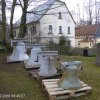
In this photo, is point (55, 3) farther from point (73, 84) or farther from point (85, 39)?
point (73, 84)

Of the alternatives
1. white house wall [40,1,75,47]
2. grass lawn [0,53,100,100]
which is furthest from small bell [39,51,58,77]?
white house wall [40,1,75,47]

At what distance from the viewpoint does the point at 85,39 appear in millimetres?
55844

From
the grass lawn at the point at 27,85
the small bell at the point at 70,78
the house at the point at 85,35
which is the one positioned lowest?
the grass lawn at the point at 27,85

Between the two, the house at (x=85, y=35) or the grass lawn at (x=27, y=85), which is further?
the house at (x=85, y=35)

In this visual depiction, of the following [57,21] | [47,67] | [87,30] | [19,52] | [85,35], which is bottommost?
[47,67]

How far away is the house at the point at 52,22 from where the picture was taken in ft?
125

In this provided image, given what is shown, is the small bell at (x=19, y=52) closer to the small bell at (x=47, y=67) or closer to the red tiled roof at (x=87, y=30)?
the small bell at (x=47, y=67)

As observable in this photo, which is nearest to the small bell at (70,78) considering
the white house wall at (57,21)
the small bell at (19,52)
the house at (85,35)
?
the small bell at (19,52)

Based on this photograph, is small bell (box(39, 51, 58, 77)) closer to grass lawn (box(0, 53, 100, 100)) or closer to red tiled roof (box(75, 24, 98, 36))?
grass lawn (box(0, 53, 100, 100))

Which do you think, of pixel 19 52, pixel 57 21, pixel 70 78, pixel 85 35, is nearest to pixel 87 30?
pixel 85 35

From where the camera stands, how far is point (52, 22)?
41688 mm

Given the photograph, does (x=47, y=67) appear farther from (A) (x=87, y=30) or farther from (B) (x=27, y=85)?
(A) (x=87, y=30)

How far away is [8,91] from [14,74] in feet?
8.72

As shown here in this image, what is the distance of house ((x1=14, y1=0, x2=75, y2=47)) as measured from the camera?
38.2 m
